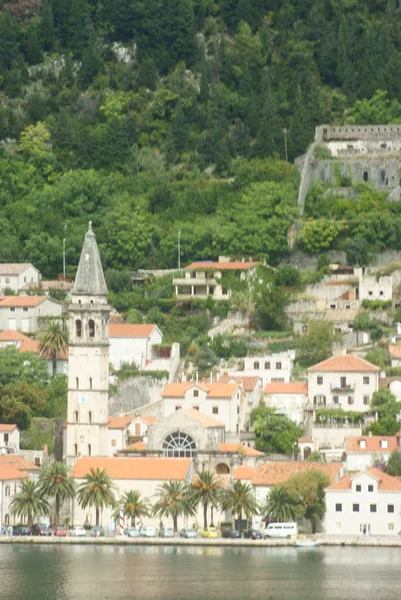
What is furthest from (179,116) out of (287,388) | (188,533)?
(188,533)

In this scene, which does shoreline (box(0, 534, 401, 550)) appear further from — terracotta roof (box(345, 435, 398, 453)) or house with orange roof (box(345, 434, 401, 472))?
terracotta roof (box(345, 435, 398, 453))

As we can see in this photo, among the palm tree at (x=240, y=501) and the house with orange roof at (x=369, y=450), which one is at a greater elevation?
the house with orange roof at (x=369, y=450)

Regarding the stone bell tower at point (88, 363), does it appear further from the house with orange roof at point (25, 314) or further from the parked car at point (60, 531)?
the house with orange roof at point (25, 314)

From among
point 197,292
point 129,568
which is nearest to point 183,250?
point 197,292

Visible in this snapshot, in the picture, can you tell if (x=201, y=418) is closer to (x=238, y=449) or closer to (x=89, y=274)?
(x=238, y=449)

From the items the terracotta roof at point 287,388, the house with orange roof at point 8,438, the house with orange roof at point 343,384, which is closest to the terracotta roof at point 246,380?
the terracotta roof at point 287,388

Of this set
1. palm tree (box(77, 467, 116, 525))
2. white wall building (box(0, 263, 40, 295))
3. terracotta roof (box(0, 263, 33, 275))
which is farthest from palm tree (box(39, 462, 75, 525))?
terracotta roof (box(0, 263, 33, 275))
